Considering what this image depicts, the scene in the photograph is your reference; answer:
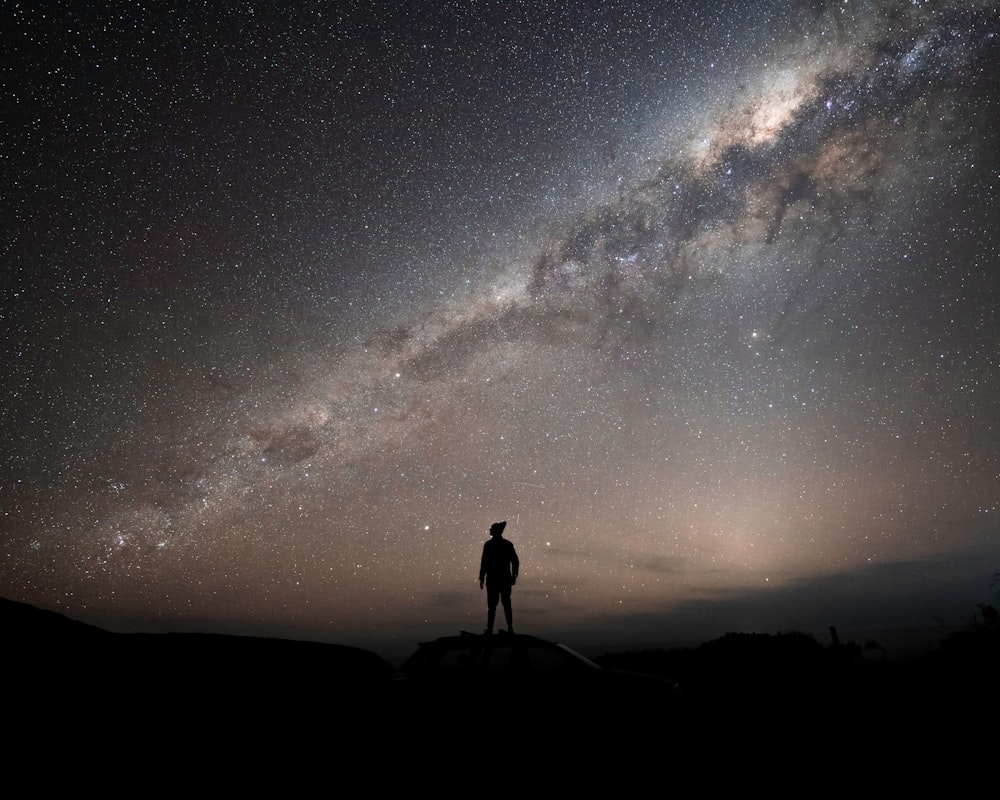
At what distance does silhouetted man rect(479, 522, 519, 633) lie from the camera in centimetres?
1082

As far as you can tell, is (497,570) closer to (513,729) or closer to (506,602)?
(506,602)

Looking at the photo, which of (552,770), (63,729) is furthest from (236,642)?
(552,770)

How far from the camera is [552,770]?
4832 millimetres

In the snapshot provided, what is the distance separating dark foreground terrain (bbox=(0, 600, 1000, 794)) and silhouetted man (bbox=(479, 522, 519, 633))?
361 centimetres

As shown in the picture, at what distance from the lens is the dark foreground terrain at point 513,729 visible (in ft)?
16.3

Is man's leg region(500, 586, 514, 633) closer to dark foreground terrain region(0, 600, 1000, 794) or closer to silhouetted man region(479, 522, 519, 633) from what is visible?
silhouetted man region(479, 522, 519, 633)

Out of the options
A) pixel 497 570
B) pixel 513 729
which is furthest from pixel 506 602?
pixel 513 729

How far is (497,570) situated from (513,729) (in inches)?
233

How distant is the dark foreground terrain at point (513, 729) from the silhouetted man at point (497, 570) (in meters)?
3.61

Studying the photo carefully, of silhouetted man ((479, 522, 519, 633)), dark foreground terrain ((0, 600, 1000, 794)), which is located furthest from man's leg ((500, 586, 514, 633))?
dark foreground terrain ((0, 600, 1000, 794))

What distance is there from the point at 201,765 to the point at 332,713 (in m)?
1.90

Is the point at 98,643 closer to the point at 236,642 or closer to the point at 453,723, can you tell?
the point at 236,642

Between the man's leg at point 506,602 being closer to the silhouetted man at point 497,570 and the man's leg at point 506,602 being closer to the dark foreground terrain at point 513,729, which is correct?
the silhouetted man at point 497,570

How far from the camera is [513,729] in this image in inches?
195
